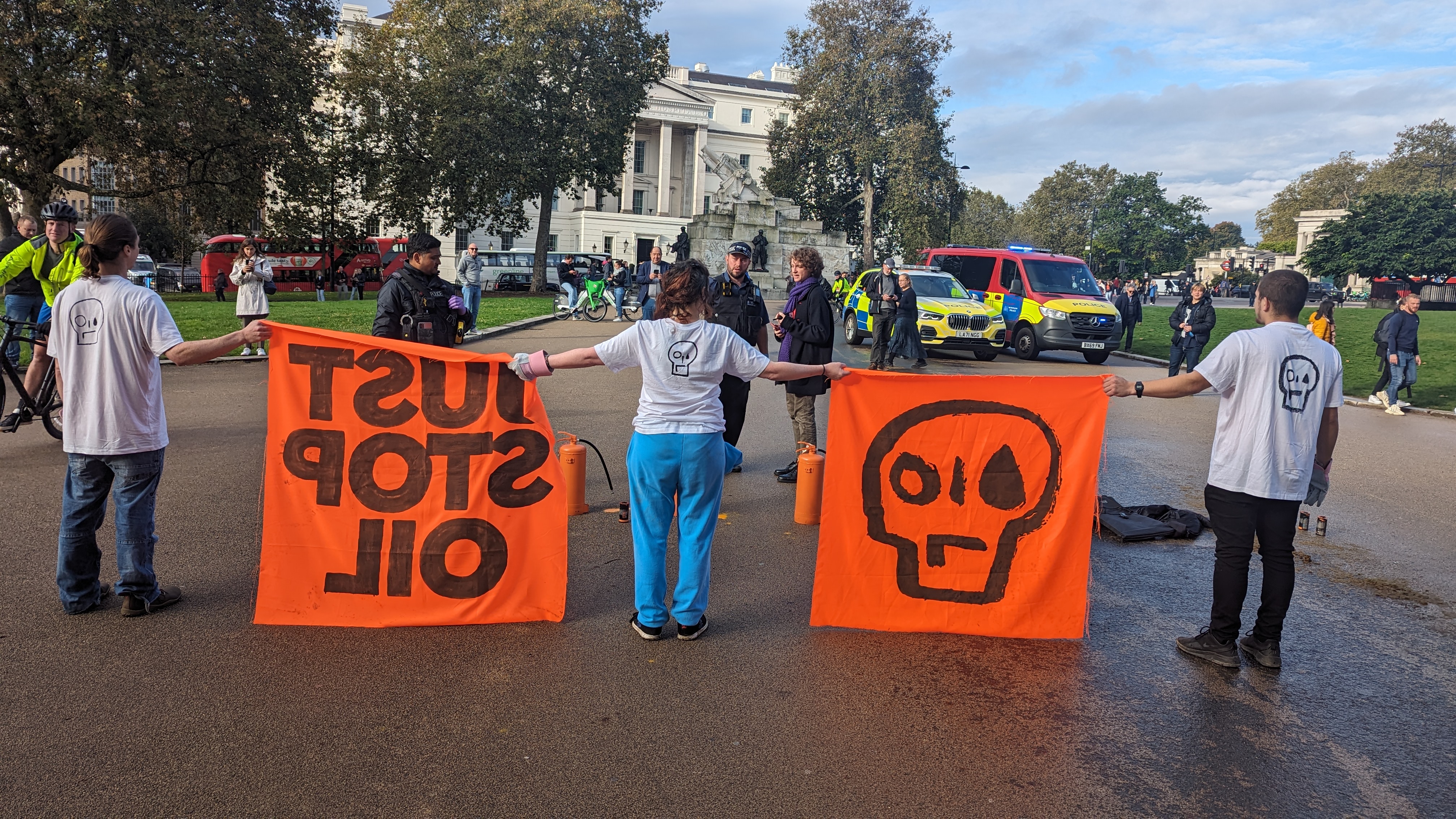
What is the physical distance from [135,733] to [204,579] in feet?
6.15

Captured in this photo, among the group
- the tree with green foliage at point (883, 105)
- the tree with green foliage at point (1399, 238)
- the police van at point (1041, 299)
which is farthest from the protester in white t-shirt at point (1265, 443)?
the tree with green foliage at point (1399, 238)

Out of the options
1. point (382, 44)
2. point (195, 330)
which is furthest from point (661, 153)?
point (195, 330)

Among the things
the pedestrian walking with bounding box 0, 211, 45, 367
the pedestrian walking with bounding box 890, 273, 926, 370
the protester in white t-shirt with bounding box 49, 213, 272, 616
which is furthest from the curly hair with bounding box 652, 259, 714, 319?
the pedestrian walking with bounding box 890, 273, 926, 370

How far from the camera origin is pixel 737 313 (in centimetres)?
736

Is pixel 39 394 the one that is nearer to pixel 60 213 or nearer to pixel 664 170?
pixel 60 213

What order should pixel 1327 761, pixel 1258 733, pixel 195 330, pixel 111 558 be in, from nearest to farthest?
pixel 1327 761
pixel 1258 733
pixel 111 558
pixel 195 330

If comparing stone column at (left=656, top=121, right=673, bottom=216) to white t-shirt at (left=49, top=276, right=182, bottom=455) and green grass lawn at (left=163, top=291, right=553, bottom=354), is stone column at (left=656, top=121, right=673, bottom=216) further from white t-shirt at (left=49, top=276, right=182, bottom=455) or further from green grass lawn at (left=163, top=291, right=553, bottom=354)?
white t-shirt at (left=49, top=276, right=182, bottom=455)

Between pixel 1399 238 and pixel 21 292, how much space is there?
237 feet

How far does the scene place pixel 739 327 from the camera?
738 centimetres

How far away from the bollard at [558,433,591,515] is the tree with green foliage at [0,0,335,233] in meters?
24.3

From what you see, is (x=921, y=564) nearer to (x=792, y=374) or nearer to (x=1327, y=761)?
(x=792, y=374)

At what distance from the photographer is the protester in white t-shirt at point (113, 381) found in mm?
4449

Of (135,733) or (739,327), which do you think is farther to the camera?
(739,327)

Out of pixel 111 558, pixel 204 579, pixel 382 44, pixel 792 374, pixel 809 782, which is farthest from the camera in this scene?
pixel 382 44
